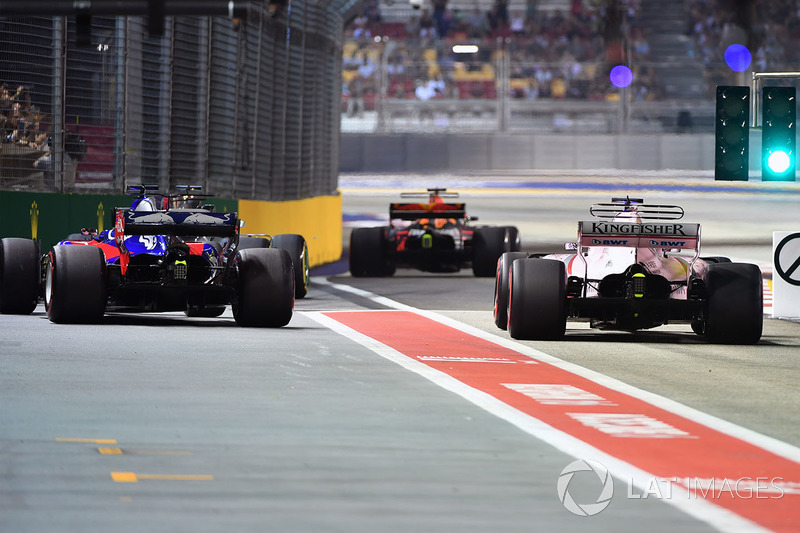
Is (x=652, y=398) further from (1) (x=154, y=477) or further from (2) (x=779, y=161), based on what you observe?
(2) (x=779, y=161)

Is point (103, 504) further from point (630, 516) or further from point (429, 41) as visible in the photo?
point (429, 41)

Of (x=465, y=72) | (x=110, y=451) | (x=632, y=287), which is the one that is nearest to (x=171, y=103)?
(x=632, y=287)

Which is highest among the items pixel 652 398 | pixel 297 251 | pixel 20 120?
pixel 20 120

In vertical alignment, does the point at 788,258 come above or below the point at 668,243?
below

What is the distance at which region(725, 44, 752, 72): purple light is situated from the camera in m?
47.4

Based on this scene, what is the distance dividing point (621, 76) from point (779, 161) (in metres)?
26.3

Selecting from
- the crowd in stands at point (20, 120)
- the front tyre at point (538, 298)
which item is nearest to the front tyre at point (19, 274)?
the crowd in stands at point (20, 120)

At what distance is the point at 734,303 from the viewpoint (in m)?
14.2

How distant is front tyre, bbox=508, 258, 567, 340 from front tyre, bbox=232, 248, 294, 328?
2.10 m

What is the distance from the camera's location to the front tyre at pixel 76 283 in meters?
14.3

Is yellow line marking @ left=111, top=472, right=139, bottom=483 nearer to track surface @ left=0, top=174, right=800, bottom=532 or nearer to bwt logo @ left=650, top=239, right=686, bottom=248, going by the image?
track surface @ left=0, top=174, right=800, bottom=532

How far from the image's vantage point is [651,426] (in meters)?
8.89

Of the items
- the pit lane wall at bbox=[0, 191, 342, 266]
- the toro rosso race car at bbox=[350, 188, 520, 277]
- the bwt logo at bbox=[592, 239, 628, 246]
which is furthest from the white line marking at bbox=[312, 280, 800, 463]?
the toro rosso race car at bbox=[350, 188, 520, 277]

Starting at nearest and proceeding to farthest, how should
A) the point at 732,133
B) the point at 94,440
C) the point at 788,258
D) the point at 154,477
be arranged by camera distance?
the point at 154,477, the point at 94,440, the point at 788,258, the point at 732,133
